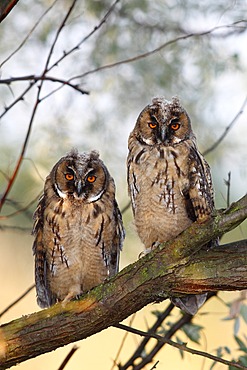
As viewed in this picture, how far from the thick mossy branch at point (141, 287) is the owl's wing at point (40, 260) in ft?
1.89

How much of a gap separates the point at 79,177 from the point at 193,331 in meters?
0.80

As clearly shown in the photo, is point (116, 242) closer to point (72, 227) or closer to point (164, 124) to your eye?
point (72, 227)

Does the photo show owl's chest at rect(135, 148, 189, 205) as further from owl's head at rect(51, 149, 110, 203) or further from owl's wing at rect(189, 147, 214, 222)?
owl's head at rect(51, 149, 110, 203)

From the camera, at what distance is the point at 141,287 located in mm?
2111

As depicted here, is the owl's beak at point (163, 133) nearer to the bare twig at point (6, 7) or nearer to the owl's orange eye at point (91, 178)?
the owl's orange eye at point (91, 178)

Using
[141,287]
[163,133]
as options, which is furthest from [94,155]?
[141,287]

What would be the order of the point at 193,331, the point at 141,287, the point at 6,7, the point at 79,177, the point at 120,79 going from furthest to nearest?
the point at 120,79, the point at 193,331, the point at 79,177, the point at 141,287, the point at 6,7

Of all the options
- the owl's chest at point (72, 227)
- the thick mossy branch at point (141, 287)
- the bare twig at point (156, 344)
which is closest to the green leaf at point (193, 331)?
the bare twig at point (156, 344)

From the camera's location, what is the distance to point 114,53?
3.95 m

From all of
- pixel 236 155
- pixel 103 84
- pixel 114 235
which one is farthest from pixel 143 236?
pixel 103 84

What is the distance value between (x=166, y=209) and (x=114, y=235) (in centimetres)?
25

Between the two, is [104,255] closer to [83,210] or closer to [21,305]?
[83,210]

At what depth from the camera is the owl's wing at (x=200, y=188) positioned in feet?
8.32

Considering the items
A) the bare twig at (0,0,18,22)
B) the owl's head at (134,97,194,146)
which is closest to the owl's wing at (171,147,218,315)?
the owl's head at (134,97,194,146)
